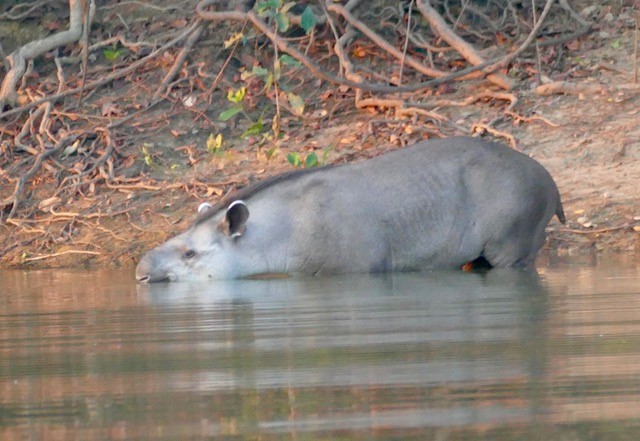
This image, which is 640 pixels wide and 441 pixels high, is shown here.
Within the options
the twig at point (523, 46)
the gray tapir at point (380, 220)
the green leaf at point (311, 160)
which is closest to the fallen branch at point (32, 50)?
the green leaf at point (311, 160)

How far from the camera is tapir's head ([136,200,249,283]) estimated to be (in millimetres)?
9781

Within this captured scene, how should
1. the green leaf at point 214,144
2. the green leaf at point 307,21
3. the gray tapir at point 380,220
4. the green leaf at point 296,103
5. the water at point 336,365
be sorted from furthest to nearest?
the green leaf at point 307,21 < the green leaf at point 296,103 < the green leaf at point 214,144 < the gray tapir at point 380,220 < the water at point 336,365

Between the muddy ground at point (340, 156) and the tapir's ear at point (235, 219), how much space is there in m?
1.61

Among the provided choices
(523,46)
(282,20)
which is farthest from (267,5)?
(523,46)

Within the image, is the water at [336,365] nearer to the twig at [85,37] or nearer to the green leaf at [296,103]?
the green leaf at [296,103]

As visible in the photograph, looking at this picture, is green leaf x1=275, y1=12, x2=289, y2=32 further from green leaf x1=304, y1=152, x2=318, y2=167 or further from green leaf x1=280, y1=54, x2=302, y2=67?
green leaf x1=304, y1=152, x2=318, y2=167

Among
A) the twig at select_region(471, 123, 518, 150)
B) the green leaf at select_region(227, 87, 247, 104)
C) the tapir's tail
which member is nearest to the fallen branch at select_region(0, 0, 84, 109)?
the green leaf at select_region(227, 87, 247, 104)

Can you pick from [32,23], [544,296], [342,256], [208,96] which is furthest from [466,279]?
[32,23]

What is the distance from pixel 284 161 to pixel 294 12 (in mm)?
2443

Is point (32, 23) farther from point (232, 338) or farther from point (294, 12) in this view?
point (232, 338)

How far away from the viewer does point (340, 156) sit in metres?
12.4

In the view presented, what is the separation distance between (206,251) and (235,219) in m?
0.32

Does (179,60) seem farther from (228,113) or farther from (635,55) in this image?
(635,55)

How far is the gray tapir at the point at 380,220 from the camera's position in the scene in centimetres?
966
